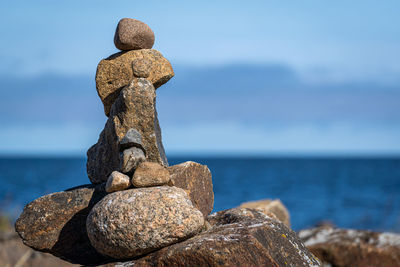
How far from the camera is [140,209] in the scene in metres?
5.83

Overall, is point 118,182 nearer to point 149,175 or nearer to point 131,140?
point 149,175

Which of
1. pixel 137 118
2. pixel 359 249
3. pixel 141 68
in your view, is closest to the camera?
pixel 137 118

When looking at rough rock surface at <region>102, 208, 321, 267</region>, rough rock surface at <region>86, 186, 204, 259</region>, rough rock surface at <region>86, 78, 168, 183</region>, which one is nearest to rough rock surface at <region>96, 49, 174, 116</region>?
rough rock surface at <region>86, 78, 168, 183</region>

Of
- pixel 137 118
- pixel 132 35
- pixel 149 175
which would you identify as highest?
pixel 132 35

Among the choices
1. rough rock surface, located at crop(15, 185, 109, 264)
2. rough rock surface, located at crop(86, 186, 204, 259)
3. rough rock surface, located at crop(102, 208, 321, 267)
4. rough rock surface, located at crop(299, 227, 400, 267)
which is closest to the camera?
rough rock surface, located at crop(102, 208, 321, 267)

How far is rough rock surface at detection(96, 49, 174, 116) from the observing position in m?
7.21

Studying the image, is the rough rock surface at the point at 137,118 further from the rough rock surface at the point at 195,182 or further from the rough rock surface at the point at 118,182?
the rough rock surface at the point at 118,182

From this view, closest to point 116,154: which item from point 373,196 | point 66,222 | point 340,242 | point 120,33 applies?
point 66,222

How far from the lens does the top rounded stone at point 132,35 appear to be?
283 inches

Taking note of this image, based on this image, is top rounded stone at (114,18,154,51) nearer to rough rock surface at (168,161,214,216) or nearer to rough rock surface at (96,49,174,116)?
rough rock surface at (96,49,174,116)

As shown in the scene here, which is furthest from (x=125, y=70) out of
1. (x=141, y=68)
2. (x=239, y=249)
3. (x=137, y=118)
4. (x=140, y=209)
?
(x=239, y=249)

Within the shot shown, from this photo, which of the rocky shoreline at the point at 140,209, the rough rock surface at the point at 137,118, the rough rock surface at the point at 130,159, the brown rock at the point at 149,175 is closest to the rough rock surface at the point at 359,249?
the rocky shoreline at the point at 140,209

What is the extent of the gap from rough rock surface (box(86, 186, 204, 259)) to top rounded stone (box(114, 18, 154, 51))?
226 centimetres

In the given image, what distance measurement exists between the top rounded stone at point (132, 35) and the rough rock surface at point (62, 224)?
2050 mm
